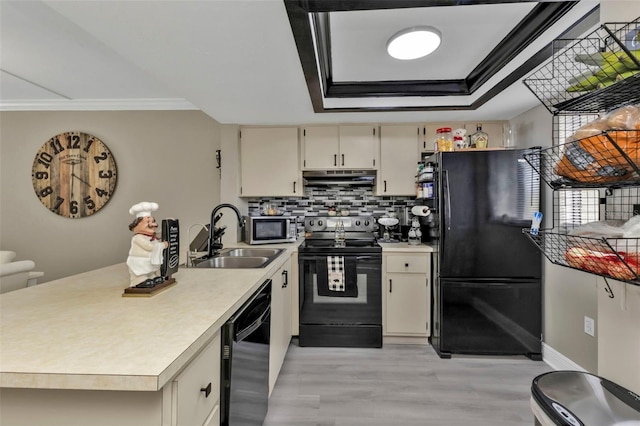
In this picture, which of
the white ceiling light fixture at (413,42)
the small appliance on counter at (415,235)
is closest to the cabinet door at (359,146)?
the small appliance on counter at (415,235)

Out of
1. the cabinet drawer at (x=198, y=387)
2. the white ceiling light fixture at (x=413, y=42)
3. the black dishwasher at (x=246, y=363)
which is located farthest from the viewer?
the white ceiling light fixture at (x=413, y=42)

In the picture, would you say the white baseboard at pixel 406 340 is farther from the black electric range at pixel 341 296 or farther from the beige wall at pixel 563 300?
the beige wall at pixel 563 300

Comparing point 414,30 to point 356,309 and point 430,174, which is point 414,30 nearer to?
point 430,174

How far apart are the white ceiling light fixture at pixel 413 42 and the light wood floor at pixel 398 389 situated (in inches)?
89.2

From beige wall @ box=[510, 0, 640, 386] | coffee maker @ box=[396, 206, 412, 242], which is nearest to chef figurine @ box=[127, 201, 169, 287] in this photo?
beige wall @ box=[510, 0, 640, 386]

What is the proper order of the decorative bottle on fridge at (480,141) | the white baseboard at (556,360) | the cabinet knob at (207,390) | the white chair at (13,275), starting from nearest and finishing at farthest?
the cabinet knob at (207,390)
the white baseboard at (556,360)
the white chair at (13,275)
the decorative bottle on fridge at (480,141)

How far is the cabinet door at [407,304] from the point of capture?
270cm

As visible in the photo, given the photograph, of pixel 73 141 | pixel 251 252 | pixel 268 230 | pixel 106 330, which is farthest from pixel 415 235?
pixel 73 141

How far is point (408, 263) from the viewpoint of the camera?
270 centimetres

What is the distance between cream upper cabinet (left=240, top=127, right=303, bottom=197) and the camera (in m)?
3.11

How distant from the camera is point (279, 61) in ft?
5.87

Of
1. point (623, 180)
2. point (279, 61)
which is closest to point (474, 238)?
point (623, 180)

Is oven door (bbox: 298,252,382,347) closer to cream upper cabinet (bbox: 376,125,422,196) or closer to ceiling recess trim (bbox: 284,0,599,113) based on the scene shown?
cream upper cabinet (bbox: 376,125,422,196)

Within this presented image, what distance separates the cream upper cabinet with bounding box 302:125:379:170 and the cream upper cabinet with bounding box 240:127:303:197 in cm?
17
